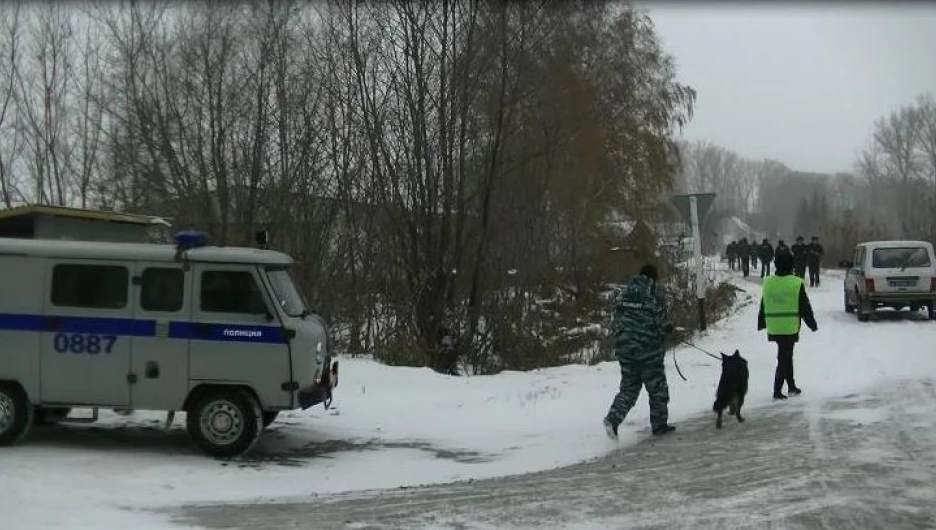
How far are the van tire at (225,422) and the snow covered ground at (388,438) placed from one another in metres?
0.20

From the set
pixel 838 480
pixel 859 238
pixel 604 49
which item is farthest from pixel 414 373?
pixel 859 238

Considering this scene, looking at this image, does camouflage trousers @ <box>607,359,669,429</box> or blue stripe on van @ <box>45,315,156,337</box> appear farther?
camouflage trousers @ <box>607,359,669,429</box>

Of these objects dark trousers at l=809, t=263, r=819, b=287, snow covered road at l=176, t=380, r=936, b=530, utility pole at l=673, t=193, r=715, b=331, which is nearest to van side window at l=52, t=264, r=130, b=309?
snow covered road at l=176, t=380, r=936, b=530

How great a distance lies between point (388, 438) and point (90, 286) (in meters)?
3.85

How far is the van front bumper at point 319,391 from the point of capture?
9445 millimetres

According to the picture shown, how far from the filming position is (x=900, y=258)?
20.2 m

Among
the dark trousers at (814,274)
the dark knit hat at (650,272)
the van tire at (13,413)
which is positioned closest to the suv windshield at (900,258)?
the dark trousers at (814,274)

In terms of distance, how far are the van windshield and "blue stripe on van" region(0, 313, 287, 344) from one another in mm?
340

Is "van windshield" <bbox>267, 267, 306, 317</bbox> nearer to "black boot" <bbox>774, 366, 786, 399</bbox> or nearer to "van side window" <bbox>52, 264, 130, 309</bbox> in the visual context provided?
"van side window" <bbox>52, 264, 130, 309</bbox>

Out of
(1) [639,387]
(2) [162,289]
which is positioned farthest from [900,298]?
(2) [162,289]

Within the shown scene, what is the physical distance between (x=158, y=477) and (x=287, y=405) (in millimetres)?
1562

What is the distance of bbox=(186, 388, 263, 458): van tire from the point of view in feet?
30.8

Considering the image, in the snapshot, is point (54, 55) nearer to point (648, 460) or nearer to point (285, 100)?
point (285, 100)

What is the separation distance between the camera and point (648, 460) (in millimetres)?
8727
